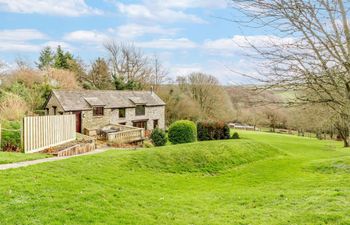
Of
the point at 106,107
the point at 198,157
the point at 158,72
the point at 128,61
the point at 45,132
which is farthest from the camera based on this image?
the point at 158,72

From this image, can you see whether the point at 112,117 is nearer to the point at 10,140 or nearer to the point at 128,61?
the point at 10,140

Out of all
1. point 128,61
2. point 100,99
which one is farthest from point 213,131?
point 128,61

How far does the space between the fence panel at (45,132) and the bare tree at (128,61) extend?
89.3 feet

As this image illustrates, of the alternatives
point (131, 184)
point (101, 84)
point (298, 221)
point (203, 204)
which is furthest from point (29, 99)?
point (298, 221)

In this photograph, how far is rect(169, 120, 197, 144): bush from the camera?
26.4 meters

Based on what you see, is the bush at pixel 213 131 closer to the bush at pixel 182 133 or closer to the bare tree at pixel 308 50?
the bush at pixel 182 133

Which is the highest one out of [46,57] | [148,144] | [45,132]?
[46,57]

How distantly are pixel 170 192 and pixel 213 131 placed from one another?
17.7 m

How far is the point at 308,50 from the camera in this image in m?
4.56

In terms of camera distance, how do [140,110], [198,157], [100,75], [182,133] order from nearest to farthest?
1. [198,157]
2. [182,133]
3. [140,110]
4. [100,75]

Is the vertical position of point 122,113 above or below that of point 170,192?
above

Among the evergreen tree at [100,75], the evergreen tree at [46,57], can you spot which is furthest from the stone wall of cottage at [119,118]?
the evergreen tree at [46,57]

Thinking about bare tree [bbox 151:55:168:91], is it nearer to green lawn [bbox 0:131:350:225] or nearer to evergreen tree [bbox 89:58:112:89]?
evergreen tree [bbox 89:58:112:89]

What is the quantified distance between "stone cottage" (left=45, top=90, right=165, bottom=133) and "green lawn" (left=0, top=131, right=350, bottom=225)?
15264 mm
